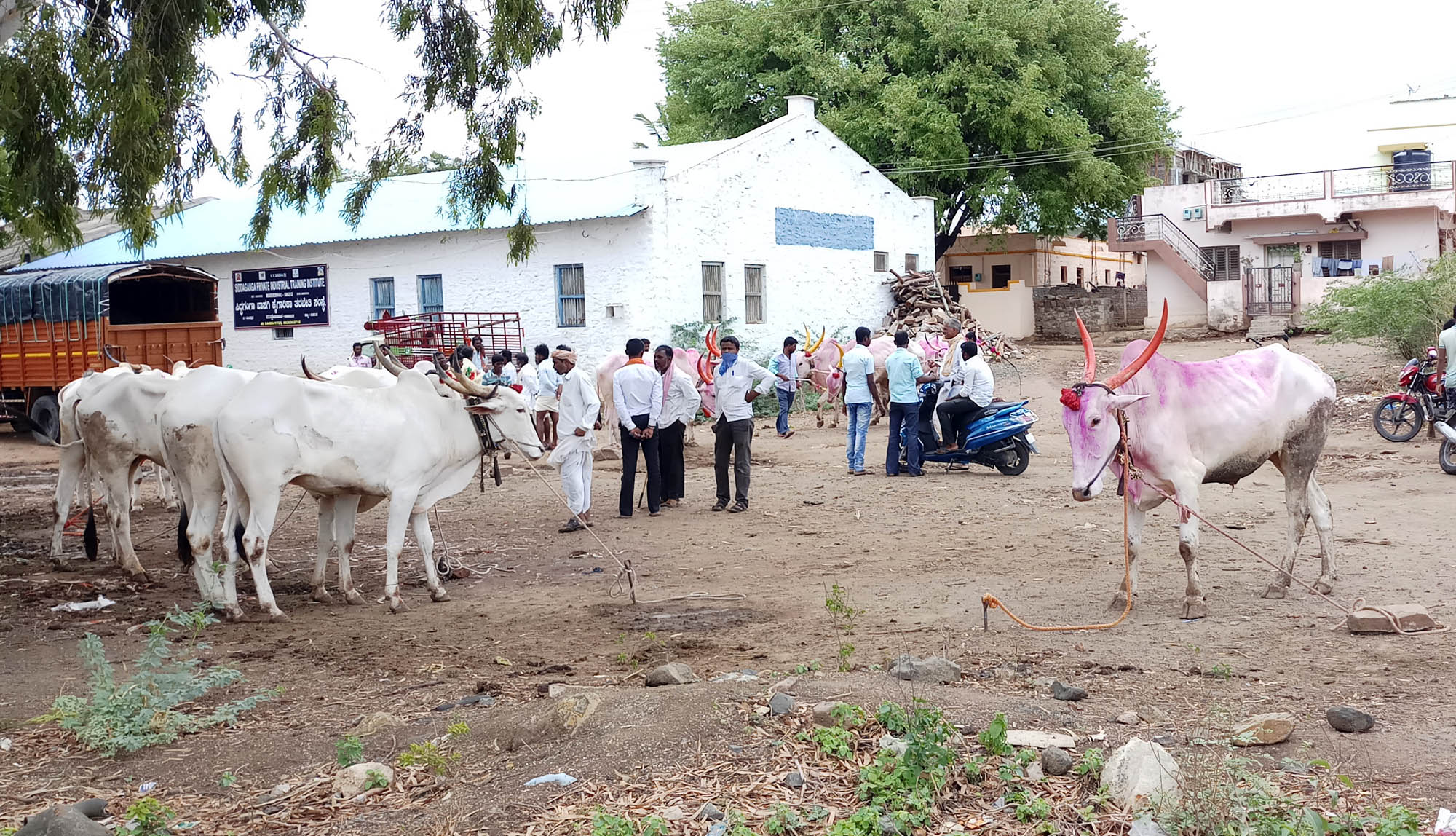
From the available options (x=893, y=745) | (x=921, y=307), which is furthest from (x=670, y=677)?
(x=921, y=307)

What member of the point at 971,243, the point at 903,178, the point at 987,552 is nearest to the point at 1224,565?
the point at 987,552

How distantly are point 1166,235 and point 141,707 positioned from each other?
3262cm

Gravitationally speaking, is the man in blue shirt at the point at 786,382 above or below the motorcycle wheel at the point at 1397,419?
above

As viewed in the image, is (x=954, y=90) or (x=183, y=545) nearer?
(x=183, y=545)

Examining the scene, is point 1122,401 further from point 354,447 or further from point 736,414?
point 736,414

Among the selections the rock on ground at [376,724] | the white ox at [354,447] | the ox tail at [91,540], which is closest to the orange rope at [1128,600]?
the rock on ground at [376,724]

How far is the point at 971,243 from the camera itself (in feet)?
127

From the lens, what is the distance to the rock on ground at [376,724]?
530cm

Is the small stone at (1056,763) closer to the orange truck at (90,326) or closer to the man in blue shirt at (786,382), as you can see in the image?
the man in blue shirt at (786,382)

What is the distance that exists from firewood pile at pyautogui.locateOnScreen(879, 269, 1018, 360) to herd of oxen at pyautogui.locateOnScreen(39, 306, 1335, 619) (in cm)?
1725

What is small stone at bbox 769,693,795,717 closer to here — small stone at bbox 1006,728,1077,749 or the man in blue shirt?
small stone at bbox 1006,728,1077,749

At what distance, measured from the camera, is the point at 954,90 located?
29.6 meters

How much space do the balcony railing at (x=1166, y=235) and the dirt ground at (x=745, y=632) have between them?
21200mm

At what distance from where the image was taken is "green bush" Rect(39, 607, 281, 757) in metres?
5.27
